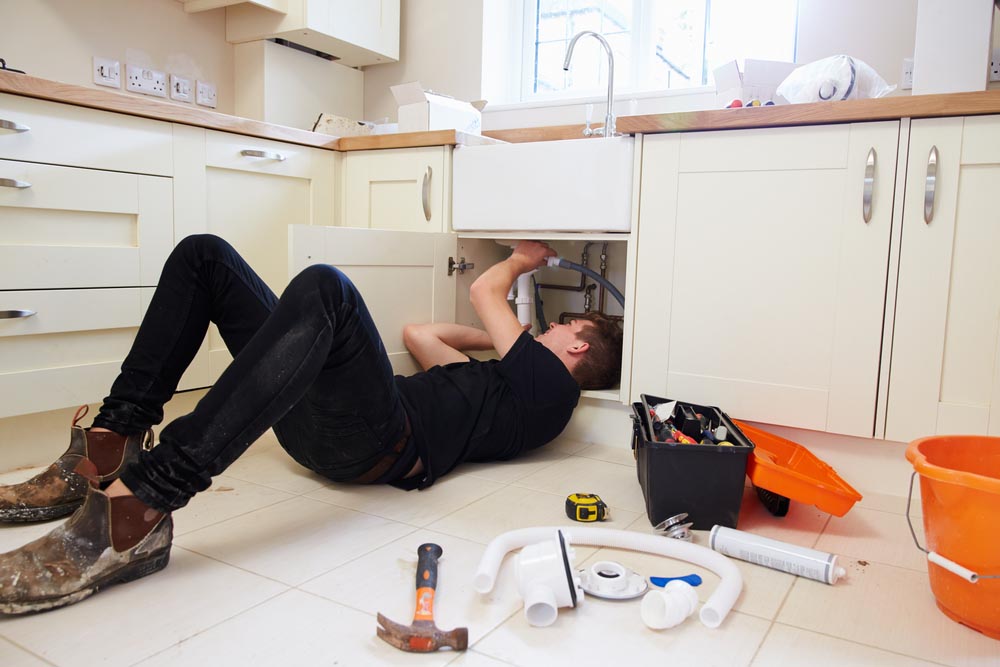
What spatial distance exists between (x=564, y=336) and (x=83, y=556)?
1211mm

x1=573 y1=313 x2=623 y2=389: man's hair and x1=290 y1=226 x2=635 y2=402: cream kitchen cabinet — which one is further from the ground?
x1=290 y1=226 x2=635 y2=402: cream kitchen cabinet

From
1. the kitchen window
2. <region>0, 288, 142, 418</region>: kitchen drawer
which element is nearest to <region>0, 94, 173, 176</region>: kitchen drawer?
<region>0, 288, 142, 418</region>: kitchen drawer

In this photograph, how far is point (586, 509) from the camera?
60.1 inches

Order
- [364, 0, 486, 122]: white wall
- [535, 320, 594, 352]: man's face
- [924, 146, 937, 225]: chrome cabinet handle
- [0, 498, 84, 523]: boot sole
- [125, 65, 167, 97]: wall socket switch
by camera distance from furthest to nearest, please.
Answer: [364, 0, 486, 122]: white wall, [125, 65, 167, 97]: wall socket switch, [535, 320, 594, 352]: man's face, [924, 146, 937, 225]: chrome cabinet handle, [0, 498, 84, 523]: boot sole

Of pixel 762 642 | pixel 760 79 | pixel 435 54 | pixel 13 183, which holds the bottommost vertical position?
pixel 762 642

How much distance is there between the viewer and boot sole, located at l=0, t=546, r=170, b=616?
1050 mm

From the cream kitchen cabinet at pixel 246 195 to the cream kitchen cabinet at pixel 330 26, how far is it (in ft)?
2.24

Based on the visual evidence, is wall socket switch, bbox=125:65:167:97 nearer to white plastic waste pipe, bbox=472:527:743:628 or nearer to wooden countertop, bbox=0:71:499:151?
wooden countertop, bbox=0:71:499:151

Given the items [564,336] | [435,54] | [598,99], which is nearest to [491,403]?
[564,336]

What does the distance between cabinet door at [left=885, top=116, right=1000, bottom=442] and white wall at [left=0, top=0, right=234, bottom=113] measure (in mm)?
2442

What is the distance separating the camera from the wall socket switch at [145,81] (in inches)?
103

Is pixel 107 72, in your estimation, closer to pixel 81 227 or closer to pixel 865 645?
pixel 81 227

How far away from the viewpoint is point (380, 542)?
1.40 m

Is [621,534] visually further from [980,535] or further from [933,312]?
[933,312]
